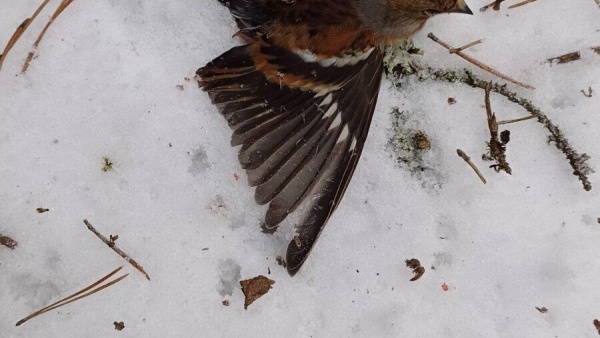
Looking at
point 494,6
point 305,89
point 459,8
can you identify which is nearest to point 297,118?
point 305,89

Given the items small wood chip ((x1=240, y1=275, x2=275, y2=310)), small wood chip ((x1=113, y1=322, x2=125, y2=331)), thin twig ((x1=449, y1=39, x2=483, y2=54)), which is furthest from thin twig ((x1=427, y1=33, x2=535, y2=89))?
small wood chip ((x1=113, y1=322, x2=125, y2=331))

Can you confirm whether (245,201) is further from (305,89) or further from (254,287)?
(305,89)

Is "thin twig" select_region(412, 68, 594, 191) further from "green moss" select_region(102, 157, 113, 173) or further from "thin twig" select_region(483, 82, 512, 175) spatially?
"green moss" select_region(102, 157, 113, 173)

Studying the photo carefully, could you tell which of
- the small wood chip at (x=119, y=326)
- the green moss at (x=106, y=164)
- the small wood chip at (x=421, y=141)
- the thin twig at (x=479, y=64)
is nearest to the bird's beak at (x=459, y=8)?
the thin twig at (x=479, y=64)

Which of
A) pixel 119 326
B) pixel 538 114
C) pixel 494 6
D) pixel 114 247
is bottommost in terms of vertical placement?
pixel 119 326

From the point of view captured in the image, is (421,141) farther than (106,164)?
Yes

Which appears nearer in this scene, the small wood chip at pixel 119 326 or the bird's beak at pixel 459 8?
the bird's beak at pixel 459 8

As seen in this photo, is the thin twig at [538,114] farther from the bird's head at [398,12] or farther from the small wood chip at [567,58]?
the bird's head at [398,12]
